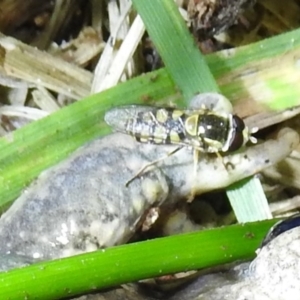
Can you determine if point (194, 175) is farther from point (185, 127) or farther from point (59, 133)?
point (59, 133)

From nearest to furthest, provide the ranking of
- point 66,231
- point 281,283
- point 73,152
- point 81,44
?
point 281,283 → point 66,231 → point 73,152 → point 81,44

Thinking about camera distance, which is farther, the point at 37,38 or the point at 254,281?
the point at 37,38

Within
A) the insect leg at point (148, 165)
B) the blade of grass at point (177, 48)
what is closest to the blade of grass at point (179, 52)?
the blade of grass at point (177, 48)

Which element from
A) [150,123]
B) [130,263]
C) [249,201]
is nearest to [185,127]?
[150,123]

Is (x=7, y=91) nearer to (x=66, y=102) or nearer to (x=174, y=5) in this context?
(x=66, y=102)

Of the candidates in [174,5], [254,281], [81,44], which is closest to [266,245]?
[254,281]

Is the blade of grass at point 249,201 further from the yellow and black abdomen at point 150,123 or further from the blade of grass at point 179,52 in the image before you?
the yellow and black abdomen at point 150,123

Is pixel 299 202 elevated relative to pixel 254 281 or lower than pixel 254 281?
lower

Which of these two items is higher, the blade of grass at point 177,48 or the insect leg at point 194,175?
the blade of grass at point 177,48
